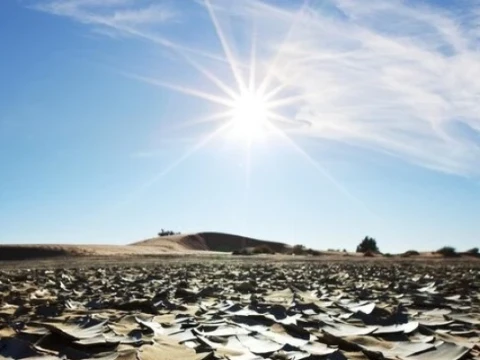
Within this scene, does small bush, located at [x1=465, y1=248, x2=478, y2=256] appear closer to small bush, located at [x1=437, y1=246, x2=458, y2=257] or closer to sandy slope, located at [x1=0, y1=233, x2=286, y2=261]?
small bush, located at [x1=437, y1=246, x2=458, y2=257]

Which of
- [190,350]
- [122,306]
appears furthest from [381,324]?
[122,306]

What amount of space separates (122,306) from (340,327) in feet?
4.71

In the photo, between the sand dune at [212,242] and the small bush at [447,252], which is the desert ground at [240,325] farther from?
the sand dune at [212,242]

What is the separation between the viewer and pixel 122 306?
326 cm

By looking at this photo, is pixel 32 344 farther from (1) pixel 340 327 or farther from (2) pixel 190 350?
(1) pixel 340 327

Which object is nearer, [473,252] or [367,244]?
[473,252]

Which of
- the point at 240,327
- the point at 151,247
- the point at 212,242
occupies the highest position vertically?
the point at 212,242

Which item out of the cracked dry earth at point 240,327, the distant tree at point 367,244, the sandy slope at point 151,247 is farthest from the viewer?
the distant tree at point 367,244

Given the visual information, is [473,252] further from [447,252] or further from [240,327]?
[240,327]

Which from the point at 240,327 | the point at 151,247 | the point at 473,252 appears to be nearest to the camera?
the point at 240,327

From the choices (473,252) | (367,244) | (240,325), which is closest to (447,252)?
(473,252)

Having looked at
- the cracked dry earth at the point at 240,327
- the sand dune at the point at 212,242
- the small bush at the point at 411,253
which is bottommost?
the cracked dry earth at the point at 240,327

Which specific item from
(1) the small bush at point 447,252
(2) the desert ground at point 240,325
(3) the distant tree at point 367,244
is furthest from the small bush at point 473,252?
(2) the desert ground at point 240,325

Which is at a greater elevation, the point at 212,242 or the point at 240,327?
the point at 212,242
